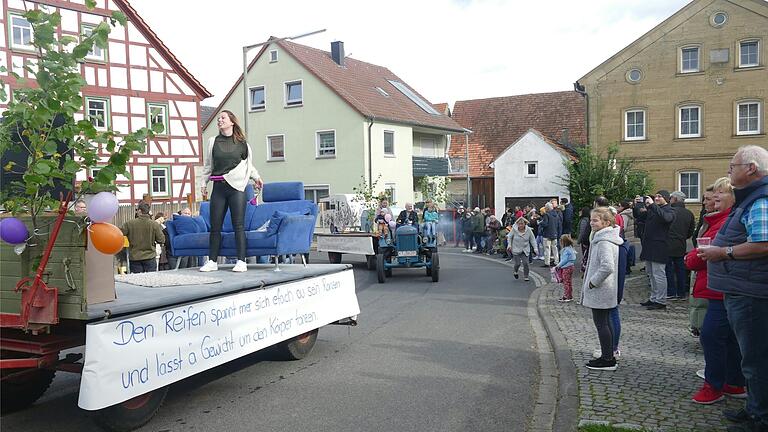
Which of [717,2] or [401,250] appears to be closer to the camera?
[401,250]

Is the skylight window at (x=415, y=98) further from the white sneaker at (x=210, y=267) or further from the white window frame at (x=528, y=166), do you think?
the white sneaker at (x=210, y=267)

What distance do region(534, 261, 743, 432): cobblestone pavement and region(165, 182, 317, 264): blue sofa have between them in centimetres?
343

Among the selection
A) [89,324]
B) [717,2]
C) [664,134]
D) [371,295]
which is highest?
[717,2]

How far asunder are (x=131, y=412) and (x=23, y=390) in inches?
52.2

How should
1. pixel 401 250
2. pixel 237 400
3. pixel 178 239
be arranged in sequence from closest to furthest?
pixel 237 400
pixel 178 239
pixel 401 250

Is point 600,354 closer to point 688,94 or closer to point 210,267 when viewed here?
point 210,267

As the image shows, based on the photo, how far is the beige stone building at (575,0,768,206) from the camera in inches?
1219

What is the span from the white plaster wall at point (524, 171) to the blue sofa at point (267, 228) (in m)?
26.7

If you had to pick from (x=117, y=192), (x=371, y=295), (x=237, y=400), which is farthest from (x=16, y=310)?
(x=371, y=295)

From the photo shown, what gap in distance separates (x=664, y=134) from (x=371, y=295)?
971 inches

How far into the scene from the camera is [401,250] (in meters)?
15.8

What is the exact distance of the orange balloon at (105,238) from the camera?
14.6ft

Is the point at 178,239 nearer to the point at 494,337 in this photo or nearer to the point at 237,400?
the point at 237,400

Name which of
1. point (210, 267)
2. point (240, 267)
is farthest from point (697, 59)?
point (210, 267)
